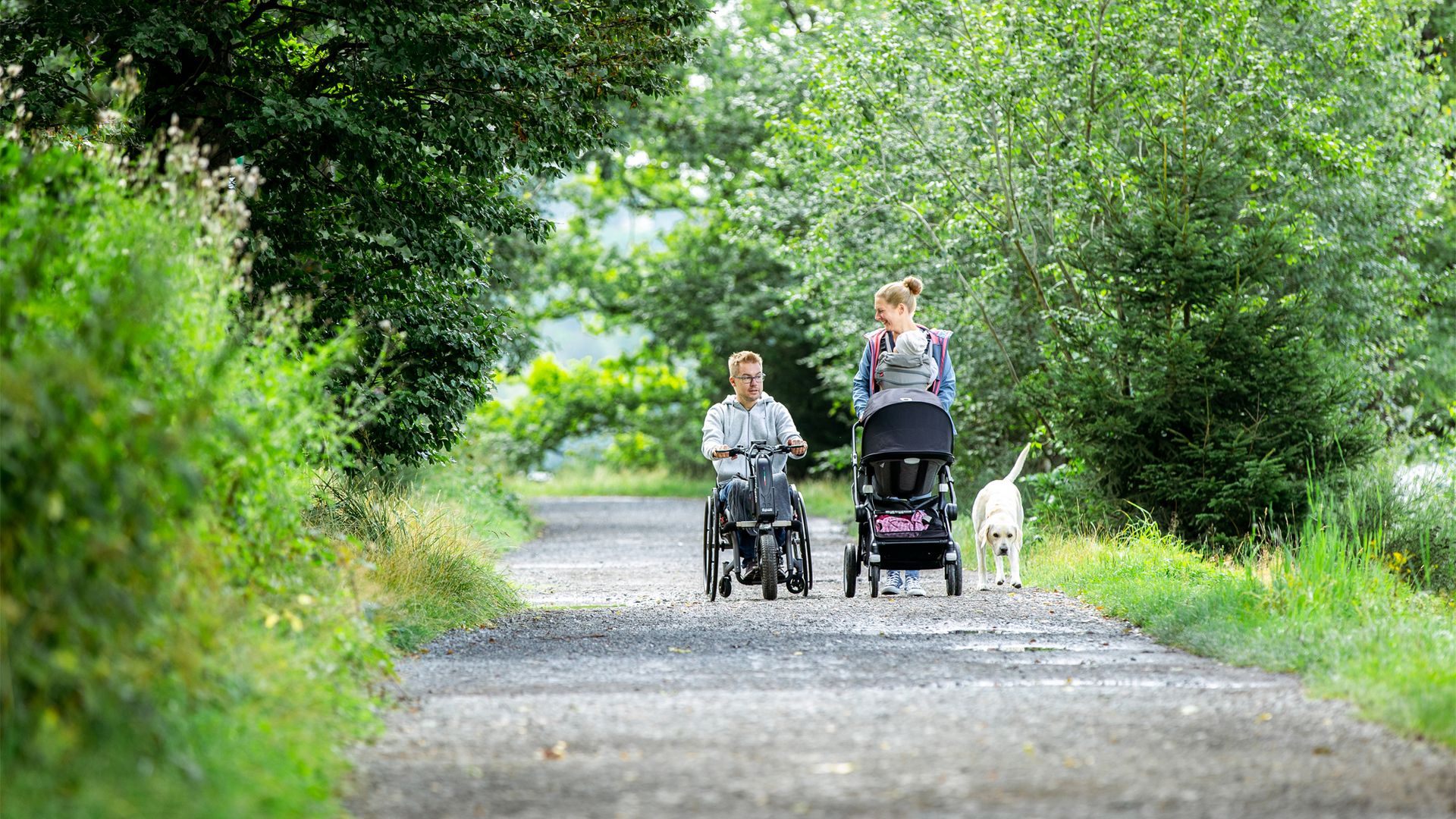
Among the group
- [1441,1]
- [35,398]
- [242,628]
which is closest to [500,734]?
[242,628]

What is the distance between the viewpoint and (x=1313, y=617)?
7.77m

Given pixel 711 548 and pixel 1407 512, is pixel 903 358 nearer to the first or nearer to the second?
pixel 711 548

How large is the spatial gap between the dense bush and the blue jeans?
12.6ft

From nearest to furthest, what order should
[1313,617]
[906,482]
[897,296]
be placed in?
[1313,617]
[906,482]
[897,296]

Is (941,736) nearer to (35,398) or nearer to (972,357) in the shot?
(35,398)

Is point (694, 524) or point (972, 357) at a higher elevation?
point (972, 357)

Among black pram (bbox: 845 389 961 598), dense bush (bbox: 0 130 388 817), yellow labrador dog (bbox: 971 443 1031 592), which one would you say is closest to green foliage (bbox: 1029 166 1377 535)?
yellow labrador dog (bbox: 971 443 1031 592)

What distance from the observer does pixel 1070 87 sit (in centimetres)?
1661

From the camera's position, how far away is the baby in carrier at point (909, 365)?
35.0 feet

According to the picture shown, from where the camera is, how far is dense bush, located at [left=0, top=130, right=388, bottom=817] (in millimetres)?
3908

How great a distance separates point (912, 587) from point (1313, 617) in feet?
11.5

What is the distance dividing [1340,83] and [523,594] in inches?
478

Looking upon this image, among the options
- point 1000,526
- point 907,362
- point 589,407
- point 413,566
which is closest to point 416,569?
point 413,566

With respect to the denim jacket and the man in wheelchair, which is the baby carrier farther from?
the man in wheelchair
